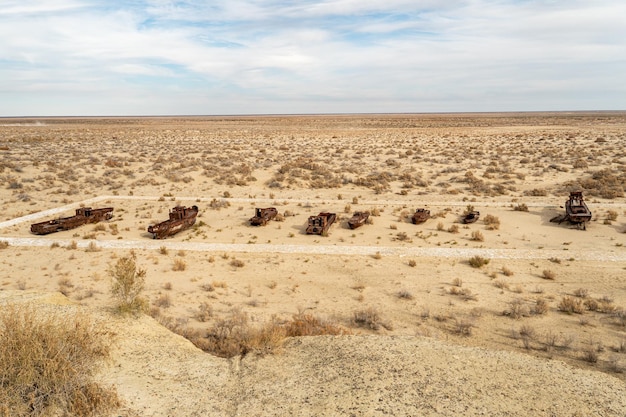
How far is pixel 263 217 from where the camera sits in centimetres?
1909

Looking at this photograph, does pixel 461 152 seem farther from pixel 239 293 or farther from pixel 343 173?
pixel 239 293

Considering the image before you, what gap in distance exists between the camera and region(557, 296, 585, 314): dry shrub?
1038cm

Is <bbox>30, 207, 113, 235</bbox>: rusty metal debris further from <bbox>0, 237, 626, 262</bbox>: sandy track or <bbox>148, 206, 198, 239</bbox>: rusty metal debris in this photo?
<bbox>148, 206, 198, 239</bbox>: rusty metal debris

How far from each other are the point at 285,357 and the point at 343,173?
85.6 feet

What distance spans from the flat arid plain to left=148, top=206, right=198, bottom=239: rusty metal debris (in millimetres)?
429

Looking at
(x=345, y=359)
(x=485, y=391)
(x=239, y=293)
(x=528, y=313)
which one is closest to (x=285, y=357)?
(x=345, y=359)

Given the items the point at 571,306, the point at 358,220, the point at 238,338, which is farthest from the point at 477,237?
the point at 238,338

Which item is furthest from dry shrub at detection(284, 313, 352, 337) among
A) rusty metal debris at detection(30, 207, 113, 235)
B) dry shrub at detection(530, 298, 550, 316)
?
rusty metal debris at detection(30, 207, 113, 235)

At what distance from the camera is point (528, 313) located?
1030 centimetres

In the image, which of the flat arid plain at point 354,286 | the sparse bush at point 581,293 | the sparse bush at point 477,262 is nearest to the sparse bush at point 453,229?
the flat arid plain at point 354,286

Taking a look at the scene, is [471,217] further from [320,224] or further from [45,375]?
[45,375]

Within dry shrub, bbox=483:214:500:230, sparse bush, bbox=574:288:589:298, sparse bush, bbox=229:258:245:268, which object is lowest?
sparse bush, bbox=229:258:245:268

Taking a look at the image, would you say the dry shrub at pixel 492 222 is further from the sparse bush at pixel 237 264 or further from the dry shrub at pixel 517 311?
the sparse bush at pixel 237 264

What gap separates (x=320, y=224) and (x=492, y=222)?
25.3 feet
